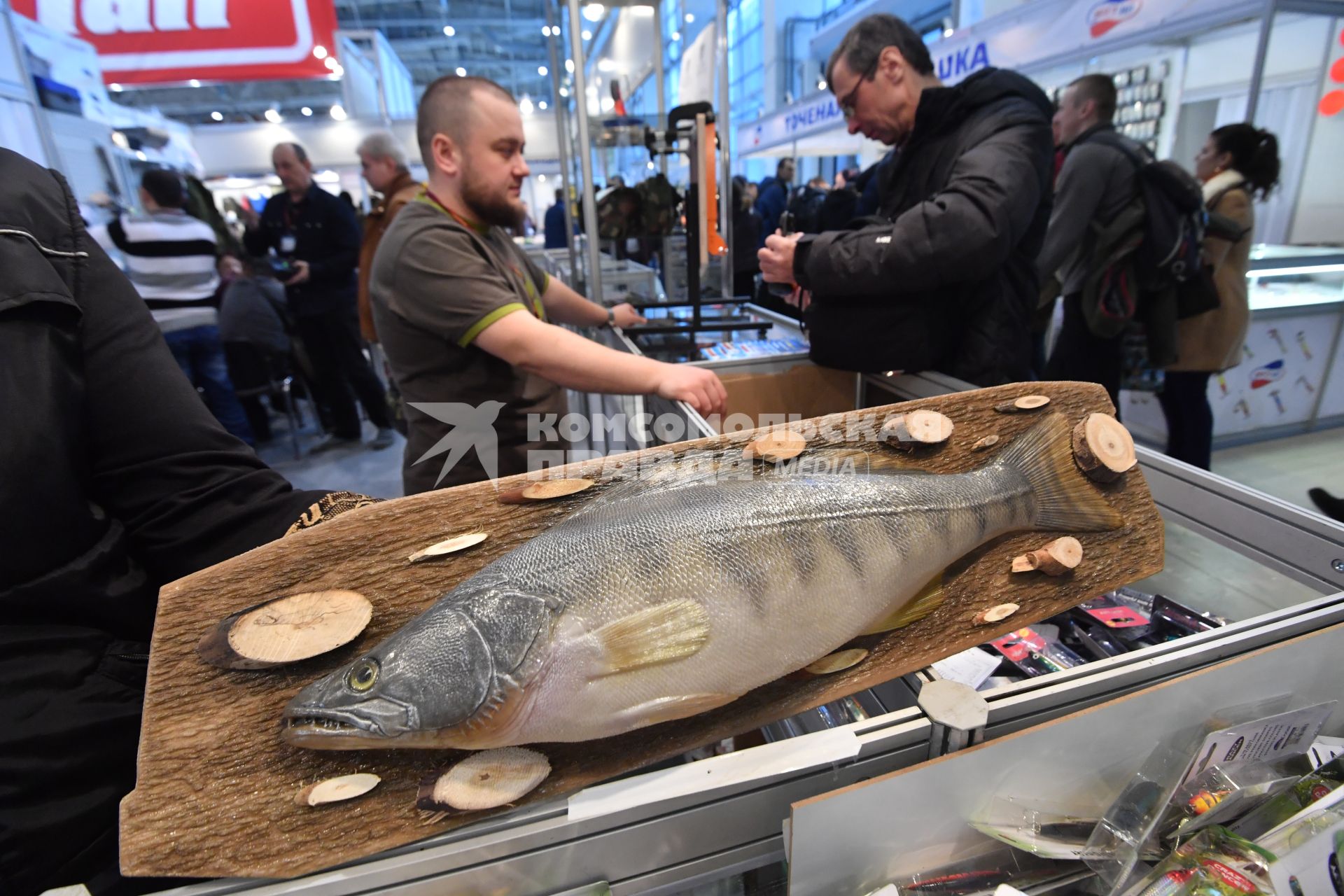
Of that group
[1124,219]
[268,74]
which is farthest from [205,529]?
[268,74]

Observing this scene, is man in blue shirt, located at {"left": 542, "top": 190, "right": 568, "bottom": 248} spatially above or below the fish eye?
above

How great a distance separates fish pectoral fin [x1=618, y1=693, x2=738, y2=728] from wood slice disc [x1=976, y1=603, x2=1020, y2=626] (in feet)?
1.23

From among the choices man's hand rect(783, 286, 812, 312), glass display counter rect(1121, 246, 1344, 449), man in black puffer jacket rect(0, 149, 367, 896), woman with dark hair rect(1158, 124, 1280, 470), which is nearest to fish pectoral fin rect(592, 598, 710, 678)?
man in black puffer jacket rect(0, 149, 367, 896)

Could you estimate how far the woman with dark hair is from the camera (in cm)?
254

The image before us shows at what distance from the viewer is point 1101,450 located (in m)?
0.84

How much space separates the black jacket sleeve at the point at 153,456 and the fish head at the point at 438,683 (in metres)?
0.25

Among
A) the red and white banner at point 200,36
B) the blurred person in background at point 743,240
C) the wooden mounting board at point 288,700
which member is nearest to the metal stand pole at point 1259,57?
the blurred person in background at point 743,240

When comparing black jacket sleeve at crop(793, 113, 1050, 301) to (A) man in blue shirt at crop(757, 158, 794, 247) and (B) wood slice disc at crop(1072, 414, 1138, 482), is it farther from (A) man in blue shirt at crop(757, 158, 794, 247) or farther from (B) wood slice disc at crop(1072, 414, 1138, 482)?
(A) man in blue shirt at crop(757, 158, 794, 247)

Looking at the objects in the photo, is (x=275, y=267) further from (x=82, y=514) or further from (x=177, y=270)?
(x=82, y=514)

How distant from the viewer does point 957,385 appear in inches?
53.3

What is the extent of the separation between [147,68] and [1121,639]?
20.2 feet

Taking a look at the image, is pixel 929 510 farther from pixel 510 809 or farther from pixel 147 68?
pixel 147 68

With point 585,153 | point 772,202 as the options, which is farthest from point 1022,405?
point 772,202

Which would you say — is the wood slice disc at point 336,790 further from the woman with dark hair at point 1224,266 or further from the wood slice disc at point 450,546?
the woman with dark hair at point 1224,266
